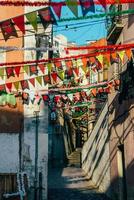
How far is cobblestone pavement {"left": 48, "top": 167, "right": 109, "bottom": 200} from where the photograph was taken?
23.0 m

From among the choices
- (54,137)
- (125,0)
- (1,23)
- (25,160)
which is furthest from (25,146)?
(54,137)

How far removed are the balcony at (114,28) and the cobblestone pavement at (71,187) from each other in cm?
714

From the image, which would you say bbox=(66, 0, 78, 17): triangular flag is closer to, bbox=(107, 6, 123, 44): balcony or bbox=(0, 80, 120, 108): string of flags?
bbox=(0, 80, 120, 108): string of flags

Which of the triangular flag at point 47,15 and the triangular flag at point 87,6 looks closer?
the triangular flag at point 87,6

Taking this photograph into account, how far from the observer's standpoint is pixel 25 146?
68.1 feet

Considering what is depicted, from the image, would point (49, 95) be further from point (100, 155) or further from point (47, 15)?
point (47, 15)

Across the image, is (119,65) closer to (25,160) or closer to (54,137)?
(25,160)

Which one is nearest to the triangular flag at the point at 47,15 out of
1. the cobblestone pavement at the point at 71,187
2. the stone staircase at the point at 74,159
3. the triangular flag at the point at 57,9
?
the triangular flag at the point at 57,9

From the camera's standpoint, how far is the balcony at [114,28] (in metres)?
20.2

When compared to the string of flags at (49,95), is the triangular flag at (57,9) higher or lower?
higher

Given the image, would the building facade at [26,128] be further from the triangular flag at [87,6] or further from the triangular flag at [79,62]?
the triangular flag at [87,6]

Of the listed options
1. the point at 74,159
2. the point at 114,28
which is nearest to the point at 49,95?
the point at 114,28

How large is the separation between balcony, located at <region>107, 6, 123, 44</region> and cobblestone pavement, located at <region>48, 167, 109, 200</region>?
714cm

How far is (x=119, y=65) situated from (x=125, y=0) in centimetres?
1090
